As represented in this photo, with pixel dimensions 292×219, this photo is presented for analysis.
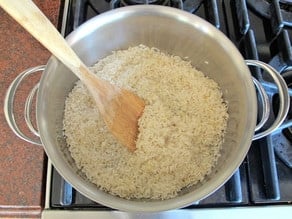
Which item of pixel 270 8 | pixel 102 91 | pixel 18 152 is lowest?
pixel 18 152

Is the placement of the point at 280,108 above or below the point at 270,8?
below

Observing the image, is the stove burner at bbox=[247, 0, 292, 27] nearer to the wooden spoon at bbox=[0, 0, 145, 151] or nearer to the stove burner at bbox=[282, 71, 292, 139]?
the stove burner at bbox=[282, 71, 292, 139]

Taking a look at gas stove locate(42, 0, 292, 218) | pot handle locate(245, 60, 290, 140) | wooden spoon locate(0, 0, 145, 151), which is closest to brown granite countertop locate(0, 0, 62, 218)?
gas stove locate(42, 0, 292, 218)

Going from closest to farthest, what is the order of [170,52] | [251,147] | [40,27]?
[40,27], [251,147], [170,52]

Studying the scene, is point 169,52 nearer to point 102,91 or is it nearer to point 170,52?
point 170,52

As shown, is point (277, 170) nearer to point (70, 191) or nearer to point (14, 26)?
point (70, 191)

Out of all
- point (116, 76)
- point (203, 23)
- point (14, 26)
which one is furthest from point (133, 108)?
point (14, 26)

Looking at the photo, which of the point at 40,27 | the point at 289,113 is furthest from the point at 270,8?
the point at 40,27
